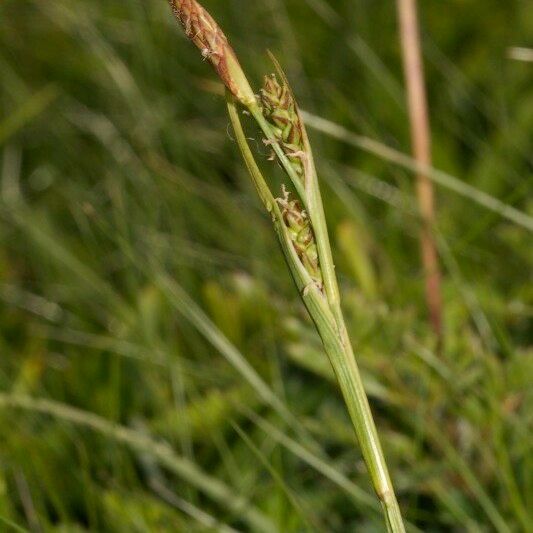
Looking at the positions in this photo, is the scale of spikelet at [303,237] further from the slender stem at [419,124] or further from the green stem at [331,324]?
the slender stem at [419,124]

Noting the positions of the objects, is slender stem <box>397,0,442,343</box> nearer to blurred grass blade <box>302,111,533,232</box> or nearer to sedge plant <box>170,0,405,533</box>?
blurred grass blade <box>302,111,533,232</box>

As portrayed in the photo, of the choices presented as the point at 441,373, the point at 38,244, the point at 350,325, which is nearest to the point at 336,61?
the point at 38,244

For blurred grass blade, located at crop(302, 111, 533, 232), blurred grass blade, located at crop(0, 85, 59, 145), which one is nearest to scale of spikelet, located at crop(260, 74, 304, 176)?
blurred grass blade, located at crop(302, 111, 533, 232)

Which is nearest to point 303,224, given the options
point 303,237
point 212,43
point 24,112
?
point 303,237

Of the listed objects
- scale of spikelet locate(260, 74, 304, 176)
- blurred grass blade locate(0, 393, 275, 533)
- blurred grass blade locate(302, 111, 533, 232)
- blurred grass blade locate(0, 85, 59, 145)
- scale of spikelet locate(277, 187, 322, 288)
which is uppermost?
scale of spikelet locate(260, 74, 304, 176)

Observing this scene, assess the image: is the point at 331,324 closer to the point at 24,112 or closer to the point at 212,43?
the point at 212,43

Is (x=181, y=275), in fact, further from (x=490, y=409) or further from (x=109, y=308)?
(x=490, y=409)

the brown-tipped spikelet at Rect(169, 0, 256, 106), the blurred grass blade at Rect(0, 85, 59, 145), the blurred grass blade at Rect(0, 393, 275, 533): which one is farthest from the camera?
the blurred grass blade at Rect(0, 85, 59, 145)

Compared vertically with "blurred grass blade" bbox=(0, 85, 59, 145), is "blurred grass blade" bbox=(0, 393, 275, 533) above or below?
below
